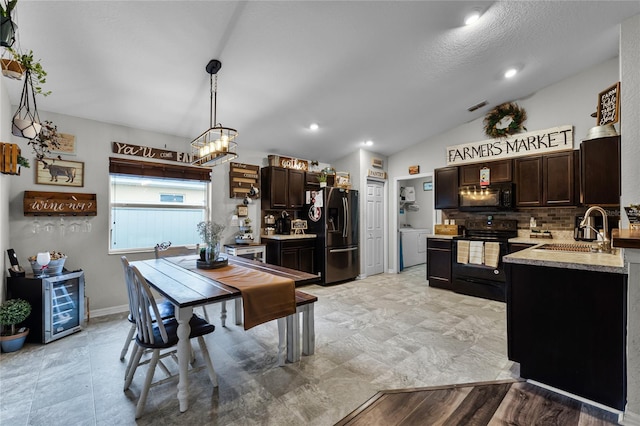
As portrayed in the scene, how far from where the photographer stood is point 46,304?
2742mm

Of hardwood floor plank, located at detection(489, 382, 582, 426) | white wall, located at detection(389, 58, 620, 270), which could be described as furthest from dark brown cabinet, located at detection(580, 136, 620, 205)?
hardwood floor plank, located at detection(489, 382, 582, 426)

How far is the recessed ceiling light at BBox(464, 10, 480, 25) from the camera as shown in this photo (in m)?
2.56

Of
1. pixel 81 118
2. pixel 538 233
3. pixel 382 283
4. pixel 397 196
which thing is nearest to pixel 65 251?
pixel 81 118

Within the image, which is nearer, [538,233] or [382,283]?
[538,233]

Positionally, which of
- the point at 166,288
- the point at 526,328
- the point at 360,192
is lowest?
the point at 526,328

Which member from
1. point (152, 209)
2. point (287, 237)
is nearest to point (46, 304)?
point (152, 209)

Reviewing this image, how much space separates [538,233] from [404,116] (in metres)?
2.68

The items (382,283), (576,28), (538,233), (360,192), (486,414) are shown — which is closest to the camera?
(486,414)

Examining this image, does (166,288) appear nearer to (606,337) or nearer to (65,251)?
(65,251)

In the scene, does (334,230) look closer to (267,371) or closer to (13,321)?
(267,371)

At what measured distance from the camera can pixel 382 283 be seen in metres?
5.20

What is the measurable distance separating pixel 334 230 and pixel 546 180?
3300mm

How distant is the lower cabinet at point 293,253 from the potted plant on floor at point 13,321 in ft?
9.65

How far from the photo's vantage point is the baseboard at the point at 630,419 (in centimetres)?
165
